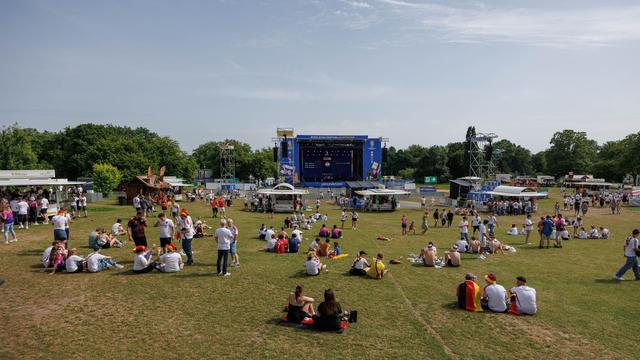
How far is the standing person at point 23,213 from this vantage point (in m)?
18.6

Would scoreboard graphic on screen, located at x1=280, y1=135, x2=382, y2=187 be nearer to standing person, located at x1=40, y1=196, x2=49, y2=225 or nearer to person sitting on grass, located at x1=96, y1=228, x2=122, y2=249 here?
standing person, located at x1=40, y1=196, x2=49, y2=225

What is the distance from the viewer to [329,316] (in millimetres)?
7719

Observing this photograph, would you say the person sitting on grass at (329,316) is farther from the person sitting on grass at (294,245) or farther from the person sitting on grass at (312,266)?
the person sitting on grass at (294,245)

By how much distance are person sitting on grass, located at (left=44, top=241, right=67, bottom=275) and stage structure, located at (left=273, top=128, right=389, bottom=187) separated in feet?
126

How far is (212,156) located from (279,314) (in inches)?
3825

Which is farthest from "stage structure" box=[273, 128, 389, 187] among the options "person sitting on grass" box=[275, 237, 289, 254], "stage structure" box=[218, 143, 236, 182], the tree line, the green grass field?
the green grass field

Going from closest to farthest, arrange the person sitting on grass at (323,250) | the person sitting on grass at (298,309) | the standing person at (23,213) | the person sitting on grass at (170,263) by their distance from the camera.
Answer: the person sitting on grass at (298,309)
the person sitting on grass at (170,263)
the person sitting on grass at (323,250)
the standing person at (23,213)

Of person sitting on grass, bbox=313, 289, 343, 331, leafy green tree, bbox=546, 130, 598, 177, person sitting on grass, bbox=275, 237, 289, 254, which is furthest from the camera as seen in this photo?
leafy green tree, bbox=546, 130, 598, 177

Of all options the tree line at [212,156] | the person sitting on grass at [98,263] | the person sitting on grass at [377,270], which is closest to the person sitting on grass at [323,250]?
the person sitting on grass at [377,270]

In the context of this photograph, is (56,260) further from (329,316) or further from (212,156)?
(212,156)

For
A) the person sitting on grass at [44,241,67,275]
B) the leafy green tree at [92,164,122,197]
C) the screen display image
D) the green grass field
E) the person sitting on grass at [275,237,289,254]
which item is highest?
the screen display image

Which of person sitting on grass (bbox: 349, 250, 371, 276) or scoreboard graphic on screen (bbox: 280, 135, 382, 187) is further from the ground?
scoreboard graphic on screen (bbox: 280, 135, 382, 187)

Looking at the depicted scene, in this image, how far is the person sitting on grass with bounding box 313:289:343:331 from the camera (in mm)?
7727

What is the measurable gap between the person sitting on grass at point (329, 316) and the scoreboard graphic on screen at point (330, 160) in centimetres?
4236
